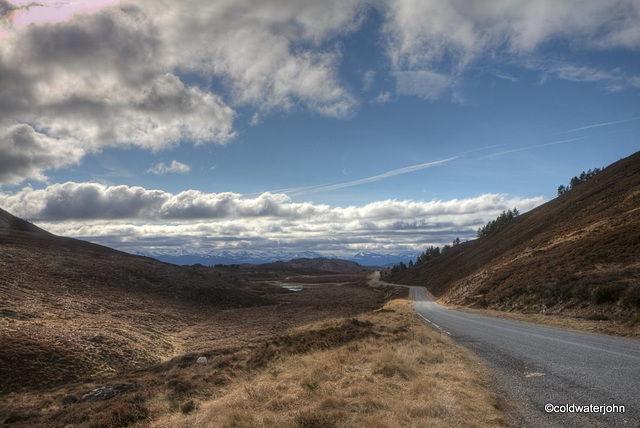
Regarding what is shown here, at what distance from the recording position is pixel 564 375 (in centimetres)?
1043

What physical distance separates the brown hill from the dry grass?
29.1 feet

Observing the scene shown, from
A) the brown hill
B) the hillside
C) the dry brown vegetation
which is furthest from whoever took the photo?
the hillside

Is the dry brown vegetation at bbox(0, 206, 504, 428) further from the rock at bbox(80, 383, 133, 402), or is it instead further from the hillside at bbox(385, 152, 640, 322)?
the hillside at bbox(385, 152, 640, 322)

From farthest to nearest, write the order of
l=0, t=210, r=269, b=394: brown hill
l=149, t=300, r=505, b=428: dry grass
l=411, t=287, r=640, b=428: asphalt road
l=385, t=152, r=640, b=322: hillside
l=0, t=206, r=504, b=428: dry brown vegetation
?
l=385, t=152, r=640, b=322: hillside, l=0, t=210, r=269, b=394: brown hill, l=0, t=206, r=504, b=428: dry brown vegetation, l=149, t=300, r=505, b=428: dry grass, l=411, t=287, r=640, b=428: asphalt road

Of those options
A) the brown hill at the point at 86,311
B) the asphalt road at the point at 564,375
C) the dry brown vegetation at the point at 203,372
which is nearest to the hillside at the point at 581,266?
the asphalt road at the point at 564,375

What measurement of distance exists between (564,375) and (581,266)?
29.2m

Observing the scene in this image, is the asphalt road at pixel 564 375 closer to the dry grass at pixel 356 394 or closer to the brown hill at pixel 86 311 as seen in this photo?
the dry grass at pixel 356 394

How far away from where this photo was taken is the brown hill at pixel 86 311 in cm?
1736

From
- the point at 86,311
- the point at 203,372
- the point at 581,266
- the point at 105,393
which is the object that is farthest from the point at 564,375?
the point at 86,311

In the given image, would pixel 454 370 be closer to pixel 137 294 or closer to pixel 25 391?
pixel 25 391

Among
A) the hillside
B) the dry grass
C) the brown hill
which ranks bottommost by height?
the brown hill

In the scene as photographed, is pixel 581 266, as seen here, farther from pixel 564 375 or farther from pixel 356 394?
pixel 356 394


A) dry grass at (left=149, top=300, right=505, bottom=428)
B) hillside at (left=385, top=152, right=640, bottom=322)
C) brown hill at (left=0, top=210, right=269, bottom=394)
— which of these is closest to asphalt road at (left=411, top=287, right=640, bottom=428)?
dry grass at (left=149, top=300, right=505, bottom=428)

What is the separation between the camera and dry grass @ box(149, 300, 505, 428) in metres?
7.53
